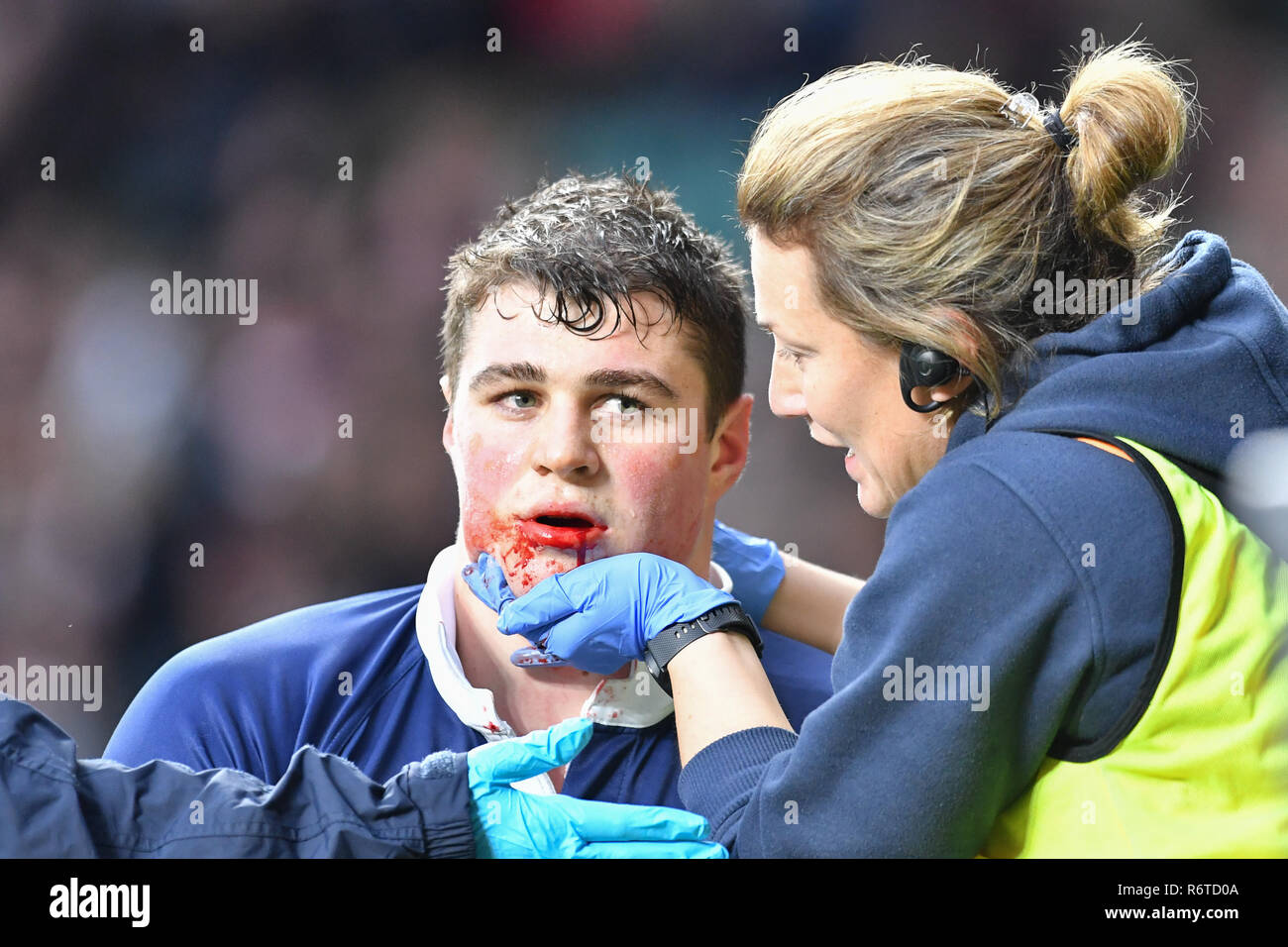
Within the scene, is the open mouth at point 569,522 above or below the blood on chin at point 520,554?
above

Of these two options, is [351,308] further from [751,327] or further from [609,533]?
[609,533]

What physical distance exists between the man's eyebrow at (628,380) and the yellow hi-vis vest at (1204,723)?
1.02 m

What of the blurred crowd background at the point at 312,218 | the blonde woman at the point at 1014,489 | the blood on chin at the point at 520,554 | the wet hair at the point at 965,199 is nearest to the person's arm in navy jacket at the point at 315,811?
the blonde woman at the point at 1014,489

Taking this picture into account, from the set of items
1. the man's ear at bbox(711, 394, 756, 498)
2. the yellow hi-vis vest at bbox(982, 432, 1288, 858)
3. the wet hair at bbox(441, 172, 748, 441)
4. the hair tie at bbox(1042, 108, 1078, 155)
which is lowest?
the yellow hi-vis vest at bbox(982, 432, 1288, 858)

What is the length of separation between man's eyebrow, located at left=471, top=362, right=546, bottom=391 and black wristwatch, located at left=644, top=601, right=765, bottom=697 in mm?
569

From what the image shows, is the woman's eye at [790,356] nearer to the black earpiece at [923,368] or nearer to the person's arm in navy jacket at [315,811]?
the black earpiece at [923,368]

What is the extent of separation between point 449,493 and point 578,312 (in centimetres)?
199

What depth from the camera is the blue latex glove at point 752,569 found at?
117 inches

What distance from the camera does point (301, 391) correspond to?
423 cm

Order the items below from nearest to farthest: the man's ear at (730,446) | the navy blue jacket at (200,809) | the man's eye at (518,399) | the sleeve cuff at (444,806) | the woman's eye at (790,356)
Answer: the navy blue jacket at (200,809)
the sleeve cuff at (444,806)
the woman's eye at (790,356)
the man's eye at (518,399)
the man's ear at (730,446)

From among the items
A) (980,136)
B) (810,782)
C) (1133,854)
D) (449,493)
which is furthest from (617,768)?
(449,493)

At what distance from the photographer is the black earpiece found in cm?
188

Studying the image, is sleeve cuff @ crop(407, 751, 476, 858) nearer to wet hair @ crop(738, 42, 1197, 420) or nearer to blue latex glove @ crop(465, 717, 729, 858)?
blue latex glove @ crop(465, 717, 729, 858)

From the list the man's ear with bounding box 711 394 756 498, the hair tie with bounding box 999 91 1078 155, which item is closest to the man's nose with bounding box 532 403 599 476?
the man's ear with bounding box 711 394 756 498
